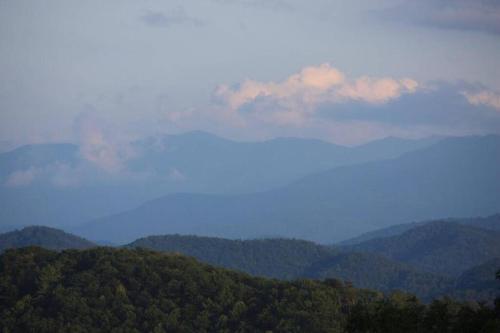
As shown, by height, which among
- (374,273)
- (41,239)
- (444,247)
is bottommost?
(374,273)

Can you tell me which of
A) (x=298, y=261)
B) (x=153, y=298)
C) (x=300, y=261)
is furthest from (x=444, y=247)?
(x=153, y=298)

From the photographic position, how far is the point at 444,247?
175 metres

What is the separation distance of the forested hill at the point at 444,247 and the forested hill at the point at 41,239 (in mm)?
67038

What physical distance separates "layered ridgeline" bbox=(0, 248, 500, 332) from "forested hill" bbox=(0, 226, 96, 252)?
84863mm

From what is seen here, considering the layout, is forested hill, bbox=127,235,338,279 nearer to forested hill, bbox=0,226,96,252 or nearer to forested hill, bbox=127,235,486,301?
forested hill, bbox=127,235,486,301

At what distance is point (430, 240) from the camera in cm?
18088

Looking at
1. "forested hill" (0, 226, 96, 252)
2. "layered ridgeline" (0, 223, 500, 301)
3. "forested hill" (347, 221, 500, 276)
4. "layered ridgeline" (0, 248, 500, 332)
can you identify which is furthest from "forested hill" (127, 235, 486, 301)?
"layered ridgeline" (0, 248, 500, 332)

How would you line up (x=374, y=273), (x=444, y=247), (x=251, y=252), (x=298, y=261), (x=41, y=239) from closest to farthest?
(x=374, y=273) < (x=298, y=261) < (x=41, y=239) < (x=251, y=252) < (x=444, y=247)

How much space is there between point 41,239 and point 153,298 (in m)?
97.9

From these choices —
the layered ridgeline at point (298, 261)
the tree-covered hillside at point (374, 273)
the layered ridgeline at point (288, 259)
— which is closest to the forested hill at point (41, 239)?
the layered ridgeline at point (288, 259)

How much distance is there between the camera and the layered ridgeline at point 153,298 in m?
58.8

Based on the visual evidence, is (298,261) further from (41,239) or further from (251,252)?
(41,239)

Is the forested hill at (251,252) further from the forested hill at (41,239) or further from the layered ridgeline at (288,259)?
the forested hill at (41,239)

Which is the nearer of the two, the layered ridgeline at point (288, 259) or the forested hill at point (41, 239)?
the layered ridgeline at point (288, 259)
